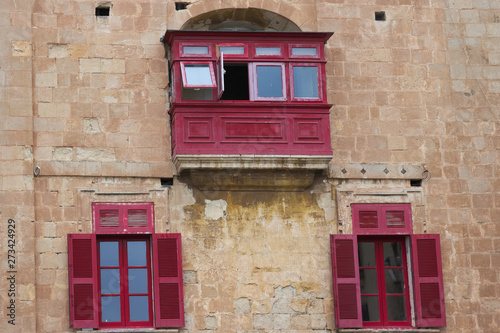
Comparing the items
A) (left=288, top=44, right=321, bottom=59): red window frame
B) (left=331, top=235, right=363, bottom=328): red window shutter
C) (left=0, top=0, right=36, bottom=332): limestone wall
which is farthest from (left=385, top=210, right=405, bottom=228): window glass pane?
(left=0, top=0, right=36, bottom=332): limestone wall

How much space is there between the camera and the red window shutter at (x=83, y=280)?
70.3 ft

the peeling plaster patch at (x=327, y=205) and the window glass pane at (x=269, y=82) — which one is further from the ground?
the window glass pane at (x=269, y=82)

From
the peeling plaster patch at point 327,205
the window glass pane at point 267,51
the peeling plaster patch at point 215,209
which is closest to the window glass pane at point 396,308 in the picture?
the peeling plaster patch at point 327,205

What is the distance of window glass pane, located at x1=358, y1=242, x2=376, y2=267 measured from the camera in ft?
75.0

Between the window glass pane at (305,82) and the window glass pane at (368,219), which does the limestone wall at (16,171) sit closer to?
the window glass pane at (305,82)

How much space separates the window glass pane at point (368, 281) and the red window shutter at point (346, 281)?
1.11ft

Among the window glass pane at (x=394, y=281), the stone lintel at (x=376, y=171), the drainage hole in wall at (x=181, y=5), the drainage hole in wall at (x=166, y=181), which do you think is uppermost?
the drainage hole in wall at (x=181, y=5)

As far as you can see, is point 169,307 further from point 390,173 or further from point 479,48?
point 479,48

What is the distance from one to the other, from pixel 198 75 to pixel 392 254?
469cm

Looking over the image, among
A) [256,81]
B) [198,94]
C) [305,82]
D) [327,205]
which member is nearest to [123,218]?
[198,94]

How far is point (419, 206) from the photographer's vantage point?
910 inches

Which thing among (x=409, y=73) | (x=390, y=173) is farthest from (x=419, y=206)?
(x=409, y=73)

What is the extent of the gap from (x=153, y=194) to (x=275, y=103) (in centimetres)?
263

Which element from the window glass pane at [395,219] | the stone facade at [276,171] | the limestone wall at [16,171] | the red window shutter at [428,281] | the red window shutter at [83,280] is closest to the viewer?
the limestone wall at [16,171]
